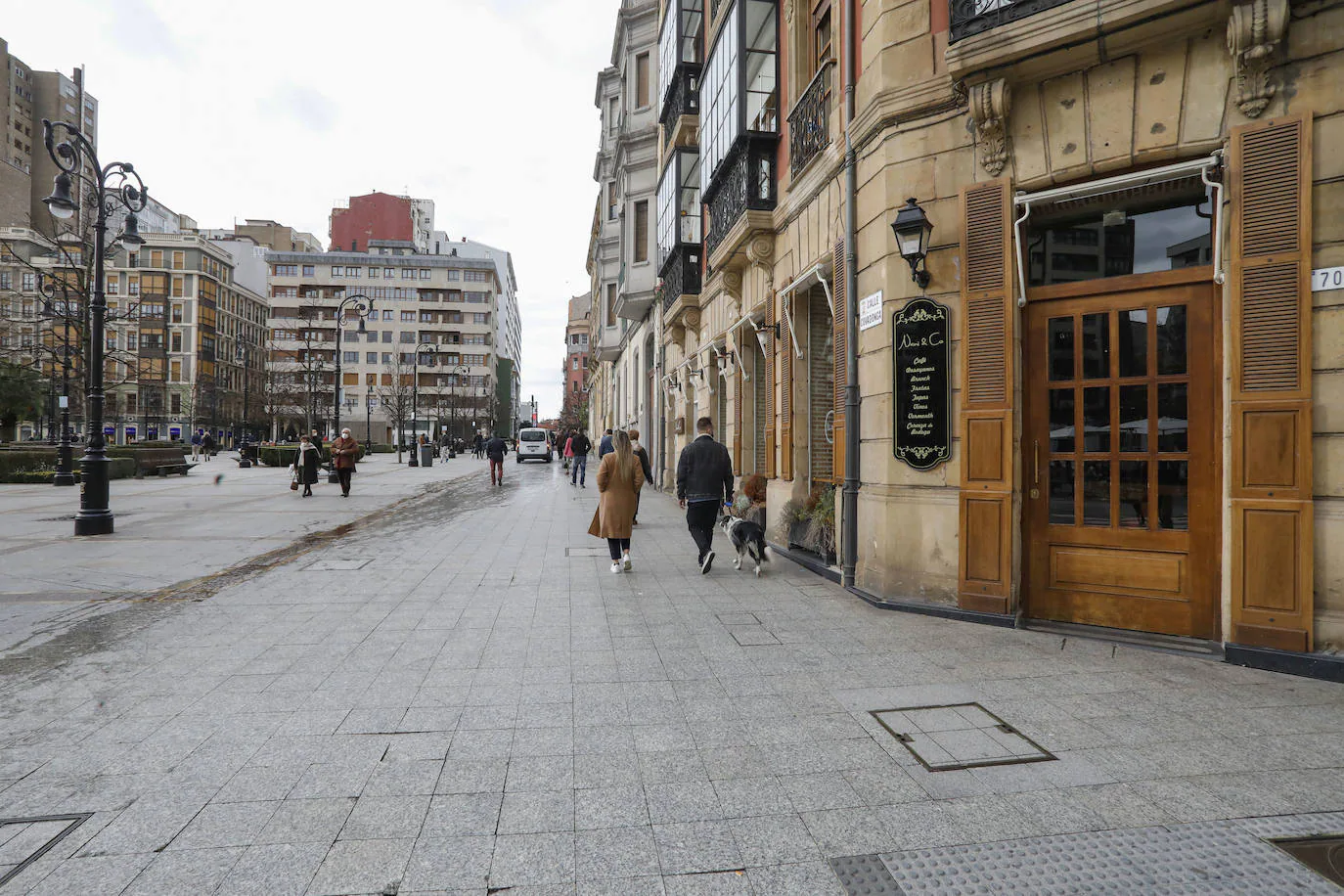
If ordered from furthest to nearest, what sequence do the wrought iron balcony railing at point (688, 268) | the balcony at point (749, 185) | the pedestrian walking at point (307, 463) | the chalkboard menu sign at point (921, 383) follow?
the pedestrian walking at point (307, 463) < the wrought iron balcony railing at point (688, 268) < the balcony at point (749, 185) < the chalkboard menu sign at point (921, 383)

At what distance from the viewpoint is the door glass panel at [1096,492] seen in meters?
6.28

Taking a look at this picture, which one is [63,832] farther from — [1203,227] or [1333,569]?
[1203,227]

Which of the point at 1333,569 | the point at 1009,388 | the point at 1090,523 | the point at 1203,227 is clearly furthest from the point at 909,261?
the point at 1333,569

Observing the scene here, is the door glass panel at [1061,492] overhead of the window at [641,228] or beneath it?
beneath

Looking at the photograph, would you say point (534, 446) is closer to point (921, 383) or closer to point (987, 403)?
point (921, 383)

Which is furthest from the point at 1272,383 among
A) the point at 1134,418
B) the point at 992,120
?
the point at 992,120

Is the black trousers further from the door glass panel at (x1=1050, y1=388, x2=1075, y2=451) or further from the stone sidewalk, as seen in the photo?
the door glass panel at (x1=1050, y1=388, x2=1075, y2=451)

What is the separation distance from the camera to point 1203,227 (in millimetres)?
5867

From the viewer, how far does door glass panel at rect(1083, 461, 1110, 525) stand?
20.6ft

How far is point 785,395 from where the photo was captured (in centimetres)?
1080

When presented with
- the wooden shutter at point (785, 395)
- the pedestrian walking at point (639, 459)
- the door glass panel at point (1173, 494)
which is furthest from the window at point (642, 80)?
the door glass panel at point (1173, 494)

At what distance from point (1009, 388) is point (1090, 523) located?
129cm

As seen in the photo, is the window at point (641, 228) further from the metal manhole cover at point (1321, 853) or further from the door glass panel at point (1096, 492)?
the metal manhole cover at point (1321, 853)

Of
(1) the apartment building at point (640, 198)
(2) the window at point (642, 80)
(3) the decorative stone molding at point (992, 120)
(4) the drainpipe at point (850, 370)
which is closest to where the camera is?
(3) the decorative stone molding at point (992, 120)
